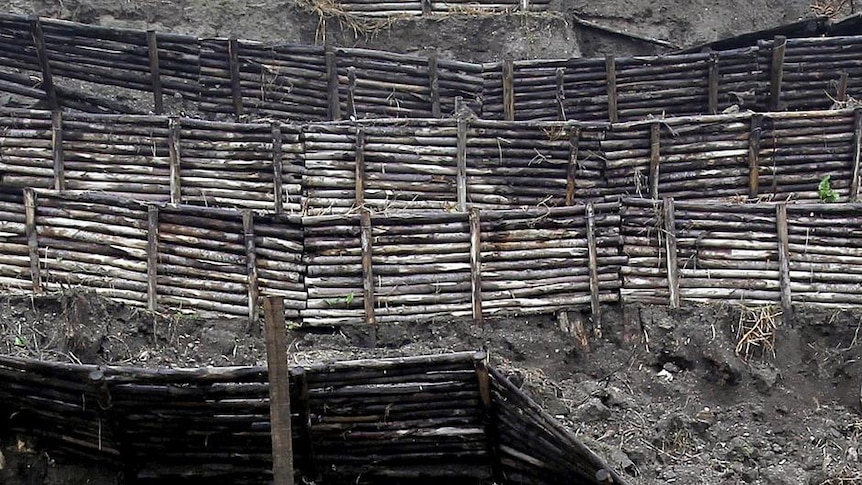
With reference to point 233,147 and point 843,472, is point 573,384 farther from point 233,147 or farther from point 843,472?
point 233,147

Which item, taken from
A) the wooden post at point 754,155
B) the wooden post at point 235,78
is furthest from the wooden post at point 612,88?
the wooden post at point 235,78

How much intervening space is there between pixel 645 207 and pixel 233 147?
3159 millimetres

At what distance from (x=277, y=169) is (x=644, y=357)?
122 inches

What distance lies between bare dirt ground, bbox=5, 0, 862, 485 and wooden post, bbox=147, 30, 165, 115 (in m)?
2.77

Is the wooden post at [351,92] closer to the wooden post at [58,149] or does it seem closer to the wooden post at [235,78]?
the wooden post at [235,78]

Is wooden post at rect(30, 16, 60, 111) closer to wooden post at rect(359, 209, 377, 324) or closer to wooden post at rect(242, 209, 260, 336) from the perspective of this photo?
wooden post at rect(242, 209, 260, 336)

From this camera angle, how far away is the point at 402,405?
6.57m

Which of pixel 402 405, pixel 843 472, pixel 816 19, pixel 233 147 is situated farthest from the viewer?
pixel 816 19

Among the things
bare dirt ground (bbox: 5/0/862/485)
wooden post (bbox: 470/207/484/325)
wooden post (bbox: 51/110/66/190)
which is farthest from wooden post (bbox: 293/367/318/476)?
wooden post (bbox: 51/110/66/190)

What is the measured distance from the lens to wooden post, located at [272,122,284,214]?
919 centimetres

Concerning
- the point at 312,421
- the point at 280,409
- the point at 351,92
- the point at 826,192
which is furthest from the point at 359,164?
the point at 280,409

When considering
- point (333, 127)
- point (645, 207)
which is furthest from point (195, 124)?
point (645, 207)

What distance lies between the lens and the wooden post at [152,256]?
336 inches

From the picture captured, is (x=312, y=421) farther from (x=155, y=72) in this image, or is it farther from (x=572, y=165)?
(x=155, y=72)
